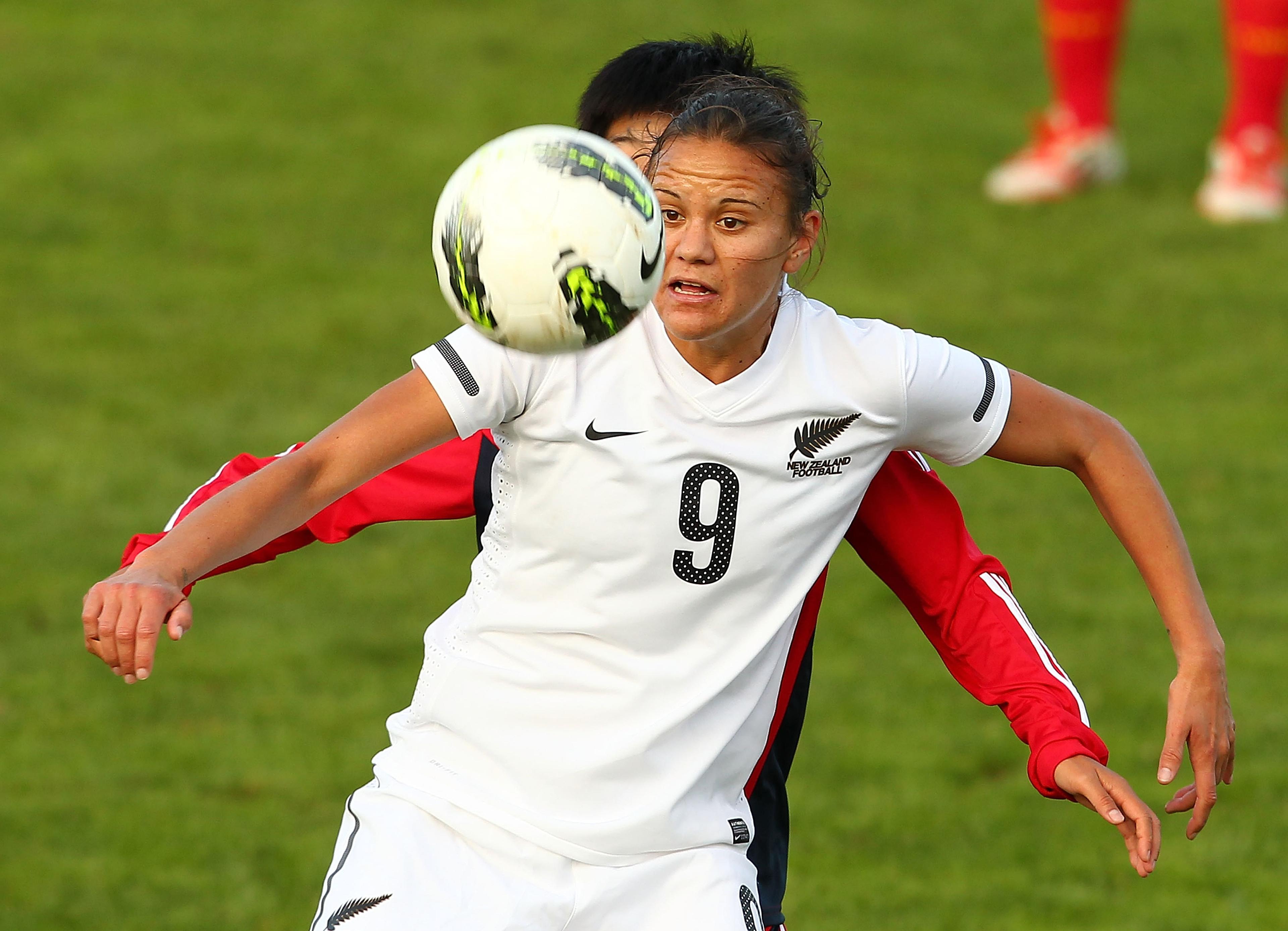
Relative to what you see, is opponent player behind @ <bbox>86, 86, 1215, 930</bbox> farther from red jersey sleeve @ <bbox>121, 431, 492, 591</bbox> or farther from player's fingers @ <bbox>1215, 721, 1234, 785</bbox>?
red jersey sleeve @ <bbox>121, 431, 492, 591</bbox>

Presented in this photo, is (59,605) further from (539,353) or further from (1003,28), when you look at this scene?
(1003,28)

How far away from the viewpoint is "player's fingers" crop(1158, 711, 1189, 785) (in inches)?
122

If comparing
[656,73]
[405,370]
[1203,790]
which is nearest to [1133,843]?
[1203,790]

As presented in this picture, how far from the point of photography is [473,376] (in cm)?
293

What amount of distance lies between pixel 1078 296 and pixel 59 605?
18.6 feet

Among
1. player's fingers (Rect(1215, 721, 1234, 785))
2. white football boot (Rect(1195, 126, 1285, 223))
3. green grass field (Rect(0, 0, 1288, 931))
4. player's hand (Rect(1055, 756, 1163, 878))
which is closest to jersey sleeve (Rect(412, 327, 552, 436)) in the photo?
player's hand (Rect(1055, 756, 1163, 878))

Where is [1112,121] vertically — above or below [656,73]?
above

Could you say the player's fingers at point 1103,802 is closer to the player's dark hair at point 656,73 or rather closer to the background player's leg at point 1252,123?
the player's dark hair at point 656,73

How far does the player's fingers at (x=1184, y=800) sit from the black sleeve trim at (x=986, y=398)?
0.74 meters

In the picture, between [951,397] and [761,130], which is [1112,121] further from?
[761,130]

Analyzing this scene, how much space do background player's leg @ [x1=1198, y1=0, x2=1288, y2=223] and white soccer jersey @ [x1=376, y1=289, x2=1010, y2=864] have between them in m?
7.69

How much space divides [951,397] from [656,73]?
1126mm

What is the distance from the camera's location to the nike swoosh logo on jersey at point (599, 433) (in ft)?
9.87

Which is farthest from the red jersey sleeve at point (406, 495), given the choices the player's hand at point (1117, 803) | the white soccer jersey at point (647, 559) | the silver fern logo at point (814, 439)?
the player's hand at point (1117, 803)
